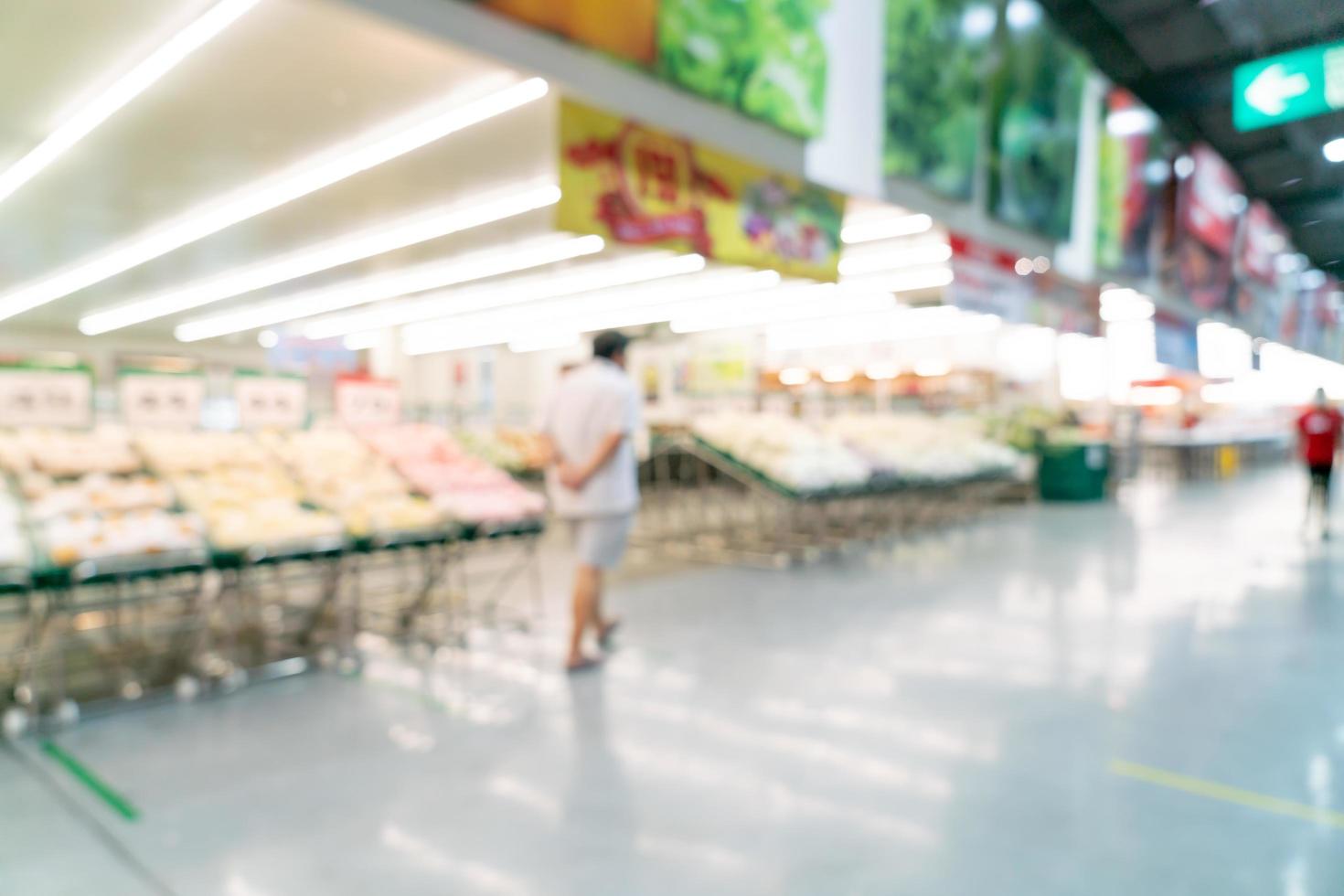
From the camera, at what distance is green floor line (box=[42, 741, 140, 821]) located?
2.56 meters

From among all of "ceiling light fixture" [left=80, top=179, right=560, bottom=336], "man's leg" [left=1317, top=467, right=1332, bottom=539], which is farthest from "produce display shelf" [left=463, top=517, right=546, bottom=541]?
"man's leg" [left=1317, top=467, right=1332, bottom=539]

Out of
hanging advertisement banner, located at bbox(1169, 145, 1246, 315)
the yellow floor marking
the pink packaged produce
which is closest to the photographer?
the yellow floor marking

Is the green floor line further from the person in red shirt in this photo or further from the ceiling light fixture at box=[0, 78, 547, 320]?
the person in red shirt

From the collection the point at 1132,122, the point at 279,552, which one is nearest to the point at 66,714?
the point at 279,552

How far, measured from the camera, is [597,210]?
450cm

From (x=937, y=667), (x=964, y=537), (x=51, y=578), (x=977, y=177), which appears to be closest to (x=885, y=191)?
(x=977, y=177)

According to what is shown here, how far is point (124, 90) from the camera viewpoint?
600 cm

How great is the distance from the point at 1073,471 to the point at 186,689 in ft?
39.3

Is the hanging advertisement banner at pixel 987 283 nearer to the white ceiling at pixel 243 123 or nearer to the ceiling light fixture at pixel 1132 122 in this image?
the ceiling light fixture at pixel 1132 122

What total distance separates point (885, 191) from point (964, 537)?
12.8 ft

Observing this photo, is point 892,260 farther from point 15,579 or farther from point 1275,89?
point 15,579

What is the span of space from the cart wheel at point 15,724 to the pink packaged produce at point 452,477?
6.54 feet

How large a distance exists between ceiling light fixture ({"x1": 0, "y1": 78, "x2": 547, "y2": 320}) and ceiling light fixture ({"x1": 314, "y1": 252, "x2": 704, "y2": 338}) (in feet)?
12.3

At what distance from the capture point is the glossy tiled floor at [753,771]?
2205mm
